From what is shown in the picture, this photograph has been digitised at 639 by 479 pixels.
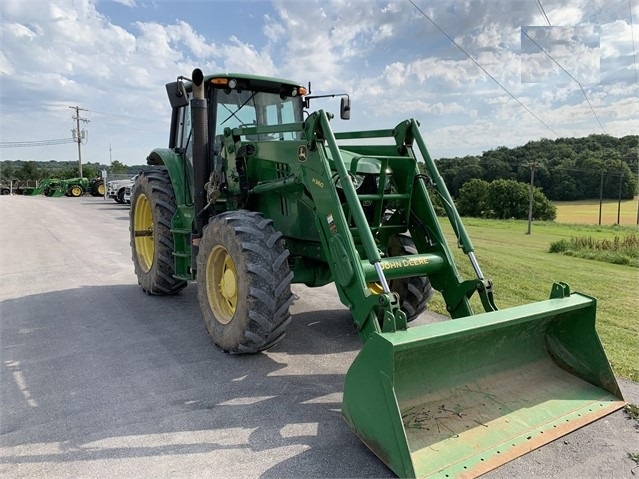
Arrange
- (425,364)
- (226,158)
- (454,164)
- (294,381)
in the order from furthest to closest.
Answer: (454,164) → (226,158) → (294,381) → (425,364)

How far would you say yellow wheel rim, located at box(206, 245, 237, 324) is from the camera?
15.5 feet

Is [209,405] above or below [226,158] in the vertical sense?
below

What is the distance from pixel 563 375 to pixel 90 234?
12.7 m

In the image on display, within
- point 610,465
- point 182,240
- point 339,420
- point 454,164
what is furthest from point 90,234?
point 454,164

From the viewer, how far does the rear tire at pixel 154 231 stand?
629 centimetres

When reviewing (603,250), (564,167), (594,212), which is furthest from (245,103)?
(594,212)

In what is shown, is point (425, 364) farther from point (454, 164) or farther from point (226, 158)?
point (454, 164)

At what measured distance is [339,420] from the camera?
136 inches

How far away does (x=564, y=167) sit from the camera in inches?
1859

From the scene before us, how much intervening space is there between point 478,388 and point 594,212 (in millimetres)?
54728

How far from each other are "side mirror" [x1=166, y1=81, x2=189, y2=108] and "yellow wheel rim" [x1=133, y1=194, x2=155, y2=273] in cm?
217

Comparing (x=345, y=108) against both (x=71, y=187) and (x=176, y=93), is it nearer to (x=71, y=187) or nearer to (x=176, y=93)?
(x=176, y=93)

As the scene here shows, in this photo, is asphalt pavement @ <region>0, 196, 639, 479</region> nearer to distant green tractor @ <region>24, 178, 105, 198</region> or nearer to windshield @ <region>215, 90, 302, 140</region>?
→ windshield @ <region>215, 90, 302, 140</region>

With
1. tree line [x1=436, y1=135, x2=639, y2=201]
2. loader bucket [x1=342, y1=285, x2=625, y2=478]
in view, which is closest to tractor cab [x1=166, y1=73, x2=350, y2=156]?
loader bucket [x1=342, y1=285, x2=625, y2=478]
